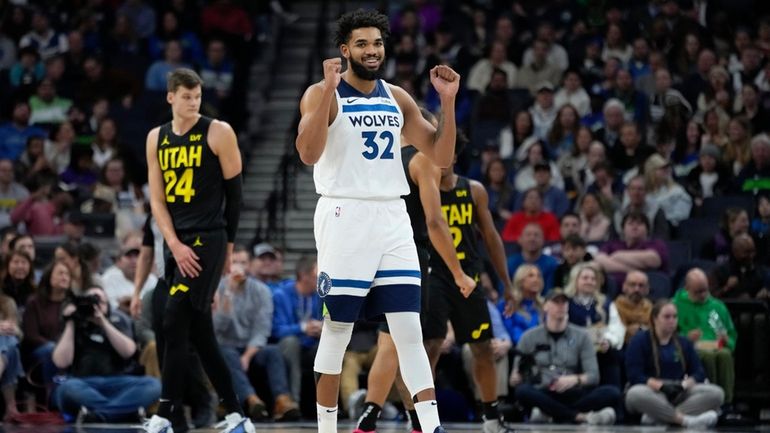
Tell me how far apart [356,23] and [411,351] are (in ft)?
5.58

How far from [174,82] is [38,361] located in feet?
13.4

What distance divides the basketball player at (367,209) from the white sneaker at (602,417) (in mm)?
4716

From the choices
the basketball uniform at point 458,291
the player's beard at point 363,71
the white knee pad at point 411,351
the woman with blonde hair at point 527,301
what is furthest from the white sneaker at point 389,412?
the player's beard at point 363,71

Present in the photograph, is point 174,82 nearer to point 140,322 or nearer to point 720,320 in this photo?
point 140,322

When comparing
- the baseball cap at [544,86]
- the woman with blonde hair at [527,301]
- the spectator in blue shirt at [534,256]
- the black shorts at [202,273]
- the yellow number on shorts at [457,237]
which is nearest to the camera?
the black shorts at [202,273]

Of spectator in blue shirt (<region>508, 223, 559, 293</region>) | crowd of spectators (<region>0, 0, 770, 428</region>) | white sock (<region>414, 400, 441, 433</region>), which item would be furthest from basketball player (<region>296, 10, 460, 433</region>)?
spectator in blue shirt (<region>508, 223, 559, 293</region>)

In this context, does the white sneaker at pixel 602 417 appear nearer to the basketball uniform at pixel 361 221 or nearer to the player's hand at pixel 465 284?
the player's hand at pixel 465 284

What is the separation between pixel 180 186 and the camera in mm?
8773

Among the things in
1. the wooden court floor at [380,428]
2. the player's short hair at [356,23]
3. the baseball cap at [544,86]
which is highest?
the baseball cap at [544,86]

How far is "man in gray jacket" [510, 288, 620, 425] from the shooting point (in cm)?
1192

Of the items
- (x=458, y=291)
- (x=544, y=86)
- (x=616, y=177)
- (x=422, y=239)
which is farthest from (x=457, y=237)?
(x=544, y=86)

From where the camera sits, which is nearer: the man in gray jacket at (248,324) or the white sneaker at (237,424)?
the white sneaker at (237,424)

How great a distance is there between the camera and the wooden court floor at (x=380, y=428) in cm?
1028

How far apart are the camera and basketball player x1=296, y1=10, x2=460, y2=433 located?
4.52m
